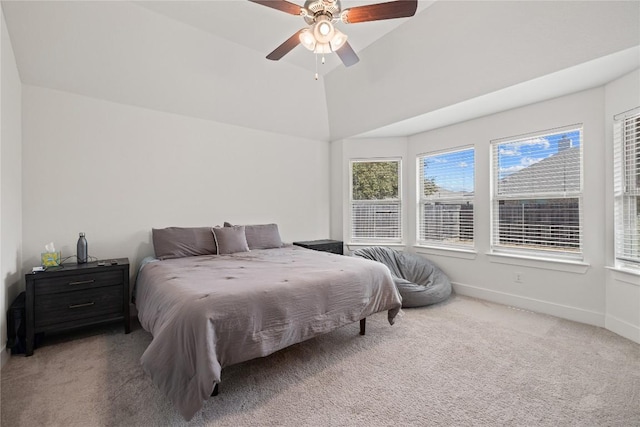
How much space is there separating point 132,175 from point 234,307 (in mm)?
2543

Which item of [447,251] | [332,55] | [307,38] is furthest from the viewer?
[447,251]

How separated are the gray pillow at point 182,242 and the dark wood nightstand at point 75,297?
0.39 m

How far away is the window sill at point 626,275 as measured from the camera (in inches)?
102

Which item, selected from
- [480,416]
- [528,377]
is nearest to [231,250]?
[480,416]

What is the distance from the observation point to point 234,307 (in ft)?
5.81

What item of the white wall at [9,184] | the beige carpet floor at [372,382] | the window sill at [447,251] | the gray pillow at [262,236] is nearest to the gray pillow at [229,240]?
the gray pillow at [262,236]

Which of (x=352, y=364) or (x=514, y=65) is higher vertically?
(x=514, y=65)

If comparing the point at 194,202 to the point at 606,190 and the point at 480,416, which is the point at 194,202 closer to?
the point at 480,416

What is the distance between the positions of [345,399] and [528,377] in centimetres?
136

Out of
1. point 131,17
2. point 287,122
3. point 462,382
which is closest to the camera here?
point 462,382

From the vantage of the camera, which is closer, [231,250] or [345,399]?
[345,399]

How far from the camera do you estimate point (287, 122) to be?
4.49 meters

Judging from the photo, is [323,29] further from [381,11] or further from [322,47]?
[381,11]

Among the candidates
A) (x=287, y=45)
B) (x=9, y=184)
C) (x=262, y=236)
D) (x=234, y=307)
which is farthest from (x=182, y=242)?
(x=287, y=45)
